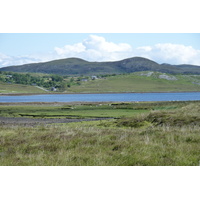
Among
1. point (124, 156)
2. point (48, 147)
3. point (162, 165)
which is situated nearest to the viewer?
point (162, 165)

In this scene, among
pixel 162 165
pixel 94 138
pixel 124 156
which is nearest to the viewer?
pixel 162 165

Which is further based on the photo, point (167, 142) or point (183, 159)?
point (167, 142)

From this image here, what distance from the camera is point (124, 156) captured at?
9750 millimetres

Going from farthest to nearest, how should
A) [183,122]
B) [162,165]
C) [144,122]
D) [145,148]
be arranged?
[144,122], [183,122], [145,148], [162,165]

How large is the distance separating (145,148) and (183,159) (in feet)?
5.84

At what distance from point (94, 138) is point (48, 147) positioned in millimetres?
2596

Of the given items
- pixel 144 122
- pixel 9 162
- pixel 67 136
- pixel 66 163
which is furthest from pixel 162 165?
pixel 144 122

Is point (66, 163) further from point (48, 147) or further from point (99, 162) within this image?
point (48, 147)

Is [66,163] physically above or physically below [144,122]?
above

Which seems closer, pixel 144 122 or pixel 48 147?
pixel 48 147

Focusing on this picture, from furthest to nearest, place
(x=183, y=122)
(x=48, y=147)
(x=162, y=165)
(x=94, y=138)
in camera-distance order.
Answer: (x=183, y=122) < (x=94, y=138) < (x=48, y=147) < (x=162, y=165)

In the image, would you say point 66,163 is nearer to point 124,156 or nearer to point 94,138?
point 124,156

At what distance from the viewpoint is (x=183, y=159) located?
30.3 feet

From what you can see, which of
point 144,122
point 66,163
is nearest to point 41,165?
point 66,163
